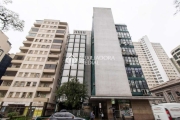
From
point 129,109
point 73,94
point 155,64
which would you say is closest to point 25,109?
point 73,94

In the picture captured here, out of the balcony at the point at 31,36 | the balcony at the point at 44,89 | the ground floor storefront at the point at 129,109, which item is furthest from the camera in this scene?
the balcony at the point at 31,36

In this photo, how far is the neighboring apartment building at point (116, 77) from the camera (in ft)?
65.6

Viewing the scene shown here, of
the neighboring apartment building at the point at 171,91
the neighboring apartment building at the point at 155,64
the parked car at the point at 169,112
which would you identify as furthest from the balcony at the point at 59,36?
the neighboring apartment building at the point at 155,64

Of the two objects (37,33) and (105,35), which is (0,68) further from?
(105,35)

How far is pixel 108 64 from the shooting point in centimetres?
2738

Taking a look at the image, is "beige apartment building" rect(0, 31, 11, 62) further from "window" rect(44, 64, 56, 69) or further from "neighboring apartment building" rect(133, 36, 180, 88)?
"neighboring apartment building" rect(133, 36, 180, 88)

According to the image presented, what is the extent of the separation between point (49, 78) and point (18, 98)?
30.1 ft

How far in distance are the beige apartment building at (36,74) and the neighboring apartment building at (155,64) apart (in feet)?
302

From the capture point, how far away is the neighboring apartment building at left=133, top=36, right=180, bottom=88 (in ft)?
298

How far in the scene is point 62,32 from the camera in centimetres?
4203

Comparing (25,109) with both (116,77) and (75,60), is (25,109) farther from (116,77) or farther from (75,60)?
(116,77)

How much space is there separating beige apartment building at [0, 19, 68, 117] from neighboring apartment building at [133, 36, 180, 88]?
92.0 meters

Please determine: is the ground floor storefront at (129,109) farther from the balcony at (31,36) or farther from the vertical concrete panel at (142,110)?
the balcony at (31,36)

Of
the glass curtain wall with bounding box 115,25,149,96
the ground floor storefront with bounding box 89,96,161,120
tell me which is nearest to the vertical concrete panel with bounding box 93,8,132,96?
the glass curtain wall with bounding box 115,25,149,96
